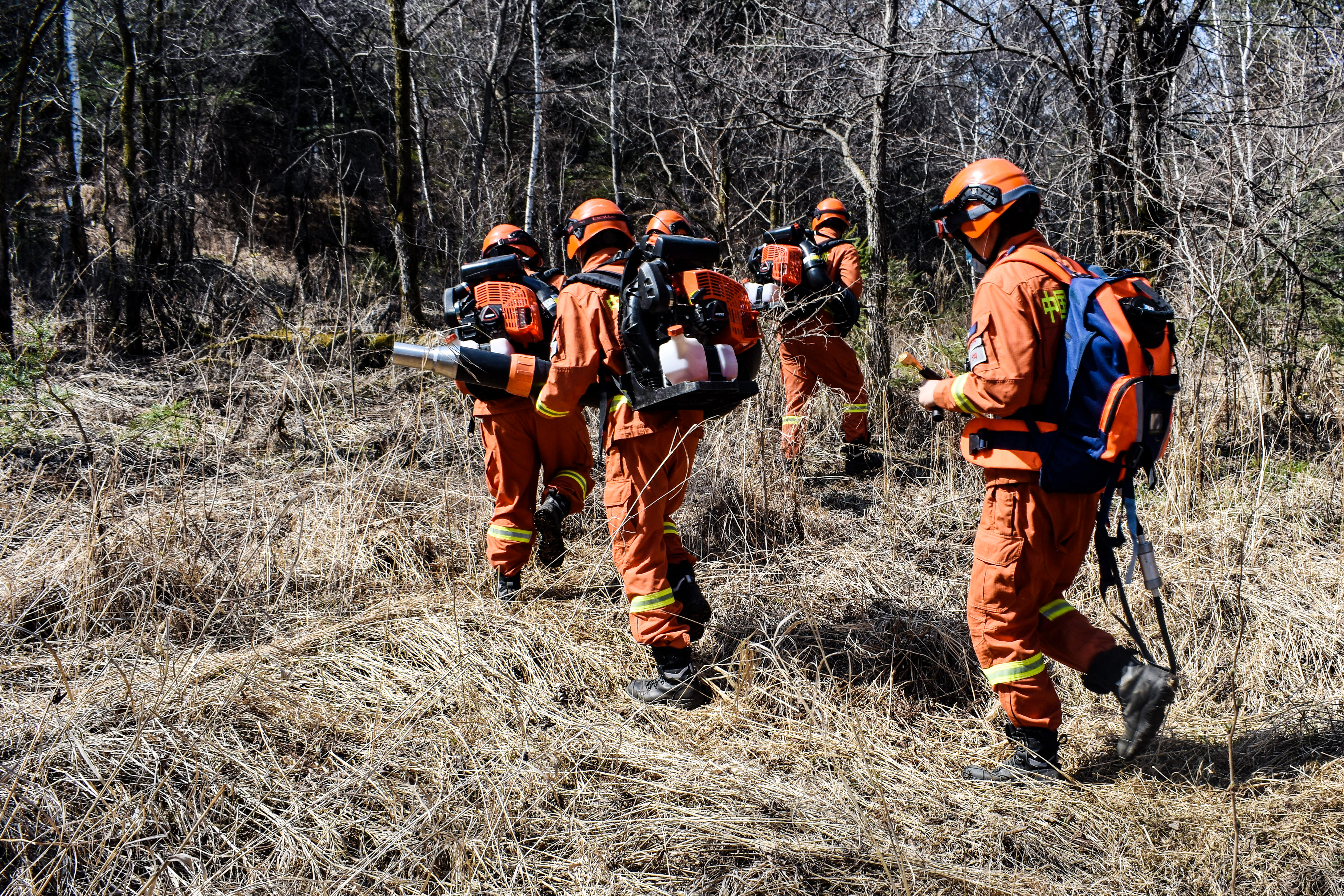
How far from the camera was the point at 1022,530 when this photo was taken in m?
2.65

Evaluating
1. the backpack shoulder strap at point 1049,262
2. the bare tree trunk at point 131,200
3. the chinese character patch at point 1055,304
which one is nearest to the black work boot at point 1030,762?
the chinese character patch at point 1055,304

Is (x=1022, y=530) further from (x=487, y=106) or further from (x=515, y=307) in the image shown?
(x=487, y=106)

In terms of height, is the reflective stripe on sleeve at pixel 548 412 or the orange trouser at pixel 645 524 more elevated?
the reflective stripe on sleeve at pixel 548 412

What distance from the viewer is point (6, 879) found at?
87.6 inches

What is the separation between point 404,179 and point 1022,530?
898cm

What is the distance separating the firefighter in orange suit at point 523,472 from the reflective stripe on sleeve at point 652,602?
3.56 feet

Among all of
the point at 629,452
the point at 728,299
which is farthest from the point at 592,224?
the point at 629,452

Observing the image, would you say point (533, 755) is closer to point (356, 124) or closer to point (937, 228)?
point (937, 228)

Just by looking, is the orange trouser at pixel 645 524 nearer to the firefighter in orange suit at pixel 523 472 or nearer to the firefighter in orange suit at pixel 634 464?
the firefighter in orange suit at pixel 634 464

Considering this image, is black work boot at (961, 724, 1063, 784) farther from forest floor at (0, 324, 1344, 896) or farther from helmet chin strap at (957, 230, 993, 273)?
helmet chin strap at (957, 230, 993, 273)

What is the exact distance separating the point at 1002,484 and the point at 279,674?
9.26 feet

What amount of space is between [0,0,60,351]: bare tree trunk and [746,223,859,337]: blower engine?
18.9 feet

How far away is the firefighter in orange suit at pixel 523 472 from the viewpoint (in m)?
4.18

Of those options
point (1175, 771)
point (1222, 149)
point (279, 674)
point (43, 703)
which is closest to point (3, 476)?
point (43, 703)
